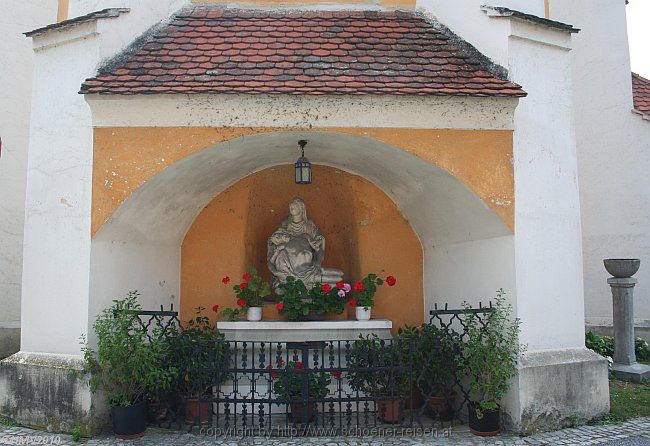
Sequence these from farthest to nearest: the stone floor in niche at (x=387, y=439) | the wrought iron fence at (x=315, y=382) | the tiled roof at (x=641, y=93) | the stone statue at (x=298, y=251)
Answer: the tiled roof at (x=641, y=93)
the stone statue at (x=298, y=251)
the wrought iron fence at (x=315, y=382)
the stone floor in niche at (x=387, y=439)

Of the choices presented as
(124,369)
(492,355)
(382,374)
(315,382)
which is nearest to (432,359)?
(382,374)

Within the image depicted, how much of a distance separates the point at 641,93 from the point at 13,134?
37.6 ft

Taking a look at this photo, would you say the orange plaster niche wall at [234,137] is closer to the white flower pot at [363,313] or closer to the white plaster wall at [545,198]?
the white plaster wall at [545,198]

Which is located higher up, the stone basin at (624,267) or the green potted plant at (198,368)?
the stone basin at (624,267)

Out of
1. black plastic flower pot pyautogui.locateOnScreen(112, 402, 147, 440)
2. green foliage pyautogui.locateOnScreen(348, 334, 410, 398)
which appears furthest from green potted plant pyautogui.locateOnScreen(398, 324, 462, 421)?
black plastic flower pot pyautogui.locateOnScreen(112, 402, 147, 440)

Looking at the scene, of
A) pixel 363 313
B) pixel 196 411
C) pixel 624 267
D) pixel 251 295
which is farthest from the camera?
pixel 624 267

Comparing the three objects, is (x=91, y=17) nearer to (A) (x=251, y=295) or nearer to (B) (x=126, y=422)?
(A) (x=251, y=295)

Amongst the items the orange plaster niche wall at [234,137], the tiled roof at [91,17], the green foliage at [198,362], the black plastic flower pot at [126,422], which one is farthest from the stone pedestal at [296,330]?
the tiled roof at [91,17]

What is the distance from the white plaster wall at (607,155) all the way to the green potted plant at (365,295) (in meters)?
4.62

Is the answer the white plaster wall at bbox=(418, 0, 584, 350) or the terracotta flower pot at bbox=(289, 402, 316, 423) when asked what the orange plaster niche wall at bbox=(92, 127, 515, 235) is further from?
the terracotta flower pot at bbox=(289, 402, 316, 423)

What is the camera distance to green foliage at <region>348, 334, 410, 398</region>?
5992 mm

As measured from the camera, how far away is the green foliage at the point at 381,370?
19.7 ft

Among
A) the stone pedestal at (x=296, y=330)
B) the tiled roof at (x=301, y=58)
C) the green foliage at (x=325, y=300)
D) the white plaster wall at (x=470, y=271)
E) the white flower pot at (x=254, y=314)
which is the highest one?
the tiled roof at (x=301, y=58)

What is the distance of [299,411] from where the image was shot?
20.2 ft
